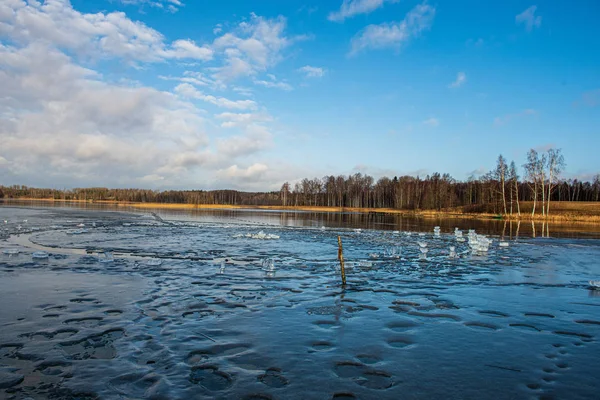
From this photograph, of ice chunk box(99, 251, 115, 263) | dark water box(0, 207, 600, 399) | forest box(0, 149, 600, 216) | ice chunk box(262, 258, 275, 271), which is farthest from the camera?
forest box(0, 149, 600, 216)

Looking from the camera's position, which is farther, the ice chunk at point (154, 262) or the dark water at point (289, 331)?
the ice chunk at point (154, 262)

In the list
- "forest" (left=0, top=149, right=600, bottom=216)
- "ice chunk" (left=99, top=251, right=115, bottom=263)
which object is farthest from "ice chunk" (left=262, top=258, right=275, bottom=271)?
"forest" (left=0, top=149, right=600, bottom=216)

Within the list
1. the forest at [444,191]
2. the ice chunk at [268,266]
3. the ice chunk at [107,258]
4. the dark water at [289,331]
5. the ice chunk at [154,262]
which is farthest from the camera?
the forest at [444,191]

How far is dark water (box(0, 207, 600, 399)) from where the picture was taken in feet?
17.1

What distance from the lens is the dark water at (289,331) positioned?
520 cm

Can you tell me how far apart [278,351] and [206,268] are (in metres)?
8.14

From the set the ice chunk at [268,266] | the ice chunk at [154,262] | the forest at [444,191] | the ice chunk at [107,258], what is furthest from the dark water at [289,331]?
the forest at [444,191]

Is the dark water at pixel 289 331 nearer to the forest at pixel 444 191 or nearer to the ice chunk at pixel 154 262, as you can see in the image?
the ice chunk at pixel 154 262

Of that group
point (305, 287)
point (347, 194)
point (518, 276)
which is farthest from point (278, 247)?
point (347, 194)

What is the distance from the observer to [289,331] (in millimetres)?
7391

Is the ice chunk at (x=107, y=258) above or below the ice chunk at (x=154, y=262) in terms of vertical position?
above

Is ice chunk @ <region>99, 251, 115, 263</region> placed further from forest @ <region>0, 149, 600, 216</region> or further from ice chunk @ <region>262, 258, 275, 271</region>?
forest @ <region>0, 149, 600, 216</region>

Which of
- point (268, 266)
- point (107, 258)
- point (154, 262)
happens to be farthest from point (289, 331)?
point (107, 258)

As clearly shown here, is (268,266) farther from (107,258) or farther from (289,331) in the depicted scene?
(289,331)
